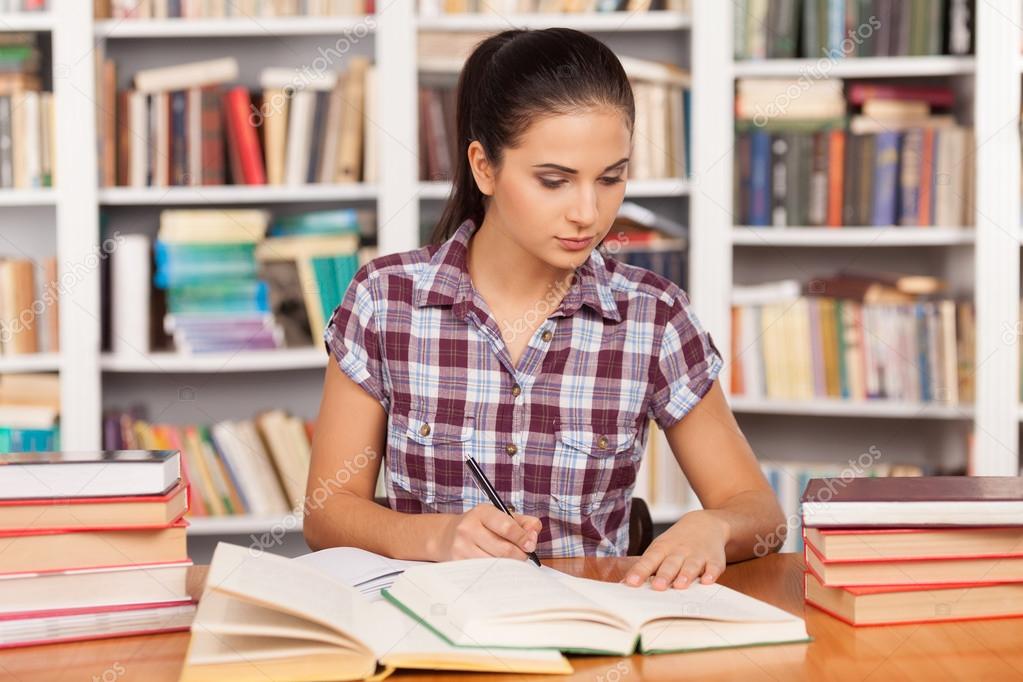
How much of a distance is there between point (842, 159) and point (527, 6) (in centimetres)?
82

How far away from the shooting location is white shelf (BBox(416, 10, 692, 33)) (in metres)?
2.78

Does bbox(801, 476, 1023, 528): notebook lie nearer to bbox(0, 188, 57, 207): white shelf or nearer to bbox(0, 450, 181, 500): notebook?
Result: bbox(0, 450, 181, 500): notebook

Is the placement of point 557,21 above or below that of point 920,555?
above

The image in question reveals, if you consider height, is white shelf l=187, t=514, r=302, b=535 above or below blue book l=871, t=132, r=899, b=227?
below

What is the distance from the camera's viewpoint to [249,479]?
9.29ft

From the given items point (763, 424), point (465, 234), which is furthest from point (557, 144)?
point (763, 424)

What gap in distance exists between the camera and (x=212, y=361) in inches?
110

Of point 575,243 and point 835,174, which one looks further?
point 835,174

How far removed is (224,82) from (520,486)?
1.72 meters

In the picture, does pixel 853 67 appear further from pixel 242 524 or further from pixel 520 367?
pixel 242 524

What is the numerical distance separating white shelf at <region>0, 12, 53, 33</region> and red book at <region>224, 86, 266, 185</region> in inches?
16.4

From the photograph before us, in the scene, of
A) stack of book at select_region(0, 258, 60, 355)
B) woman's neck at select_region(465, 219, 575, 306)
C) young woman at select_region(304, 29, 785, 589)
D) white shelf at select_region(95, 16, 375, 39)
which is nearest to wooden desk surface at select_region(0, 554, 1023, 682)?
young woman at select_region(304, 29, 785, 589)

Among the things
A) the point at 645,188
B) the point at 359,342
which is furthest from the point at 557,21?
the point at 359,342

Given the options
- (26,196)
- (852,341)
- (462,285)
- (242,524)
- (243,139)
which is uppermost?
(243,139)
